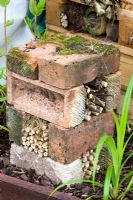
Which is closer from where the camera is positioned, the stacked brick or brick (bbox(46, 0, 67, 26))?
the stacked brick

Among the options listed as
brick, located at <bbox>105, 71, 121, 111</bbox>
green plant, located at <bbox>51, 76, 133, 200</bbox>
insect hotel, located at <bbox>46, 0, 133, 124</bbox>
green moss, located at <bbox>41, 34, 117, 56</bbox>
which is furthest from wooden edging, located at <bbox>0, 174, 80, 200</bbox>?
insect hotel, located at <bbox>46, 0, 133, 124</bbox>

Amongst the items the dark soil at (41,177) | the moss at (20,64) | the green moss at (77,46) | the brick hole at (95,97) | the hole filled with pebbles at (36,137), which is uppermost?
the green moss at (77,46)

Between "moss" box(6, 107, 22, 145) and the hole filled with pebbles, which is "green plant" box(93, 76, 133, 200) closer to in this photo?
the hole filled with pebbles

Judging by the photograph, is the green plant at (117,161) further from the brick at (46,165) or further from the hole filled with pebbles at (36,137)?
the hole filled with pebbles at (36,137)

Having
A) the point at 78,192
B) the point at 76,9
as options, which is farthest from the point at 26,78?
the point at 76,9

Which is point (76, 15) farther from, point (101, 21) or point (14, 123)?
point (14, 123)

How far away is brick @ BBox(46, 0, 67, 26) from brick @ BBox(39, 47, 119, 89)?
2.33 ft

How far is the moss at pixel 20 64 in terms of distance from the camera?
2.64 m

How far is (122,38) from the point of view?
3123mm

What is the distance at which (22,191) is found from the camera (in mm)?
2775

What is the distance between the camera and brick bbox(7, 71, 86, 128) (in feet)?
8.54

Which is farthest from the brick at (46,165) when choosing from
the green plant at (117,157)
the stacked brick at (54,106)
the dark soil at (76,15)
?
the dark soil at (76,15)

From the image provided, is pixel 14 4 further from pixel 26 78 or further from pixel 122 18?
pixel 26 78

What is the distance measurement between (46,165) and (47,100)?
295 millimetres
